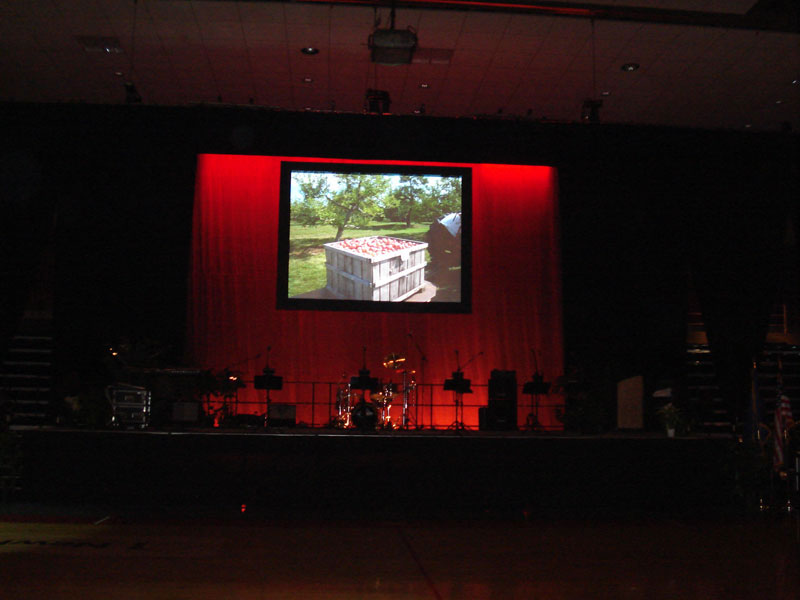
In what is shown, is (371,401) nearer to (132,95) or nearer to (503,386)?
(503,386)

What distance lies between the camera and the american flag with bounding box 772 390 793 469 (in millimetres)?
→ 7379

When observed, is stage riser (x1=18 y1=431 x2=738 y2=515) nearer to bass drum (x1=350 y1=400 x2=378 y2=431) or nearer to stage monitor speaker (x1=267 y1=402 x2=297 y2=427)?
bass drum (x1=350 y1=400 x2=378 y2=431)

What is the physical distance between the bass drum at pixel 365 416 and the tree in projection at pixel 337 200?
3.32 metres

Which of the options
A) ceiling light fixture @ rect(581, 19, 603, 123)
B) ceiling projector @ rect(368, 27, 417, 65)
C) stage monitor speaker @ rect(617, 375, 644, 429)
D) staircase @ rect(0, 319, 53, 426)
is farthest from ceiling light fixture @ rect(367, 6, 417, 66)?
staircase @ rect(0, 319, 53, 426)

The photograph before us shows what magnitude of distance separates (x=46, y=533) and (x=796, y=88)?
936 cm

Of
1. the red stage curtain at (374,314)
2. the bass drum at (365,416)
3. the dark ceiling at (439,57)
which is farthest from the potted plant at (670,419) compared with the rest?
the dark ceiling at (439,57)

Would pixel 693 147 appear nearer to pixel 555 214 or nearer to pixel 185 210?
pixel 555 214

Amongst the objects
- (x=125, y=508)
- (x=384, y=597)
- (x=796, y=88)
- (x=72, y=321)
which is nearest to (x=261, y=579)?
(x=384, y=597)

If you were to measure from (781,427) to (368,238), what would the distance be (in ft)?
18.8

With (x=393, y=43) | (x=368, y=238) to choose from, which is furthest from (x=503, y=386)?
(x=393, y=43)

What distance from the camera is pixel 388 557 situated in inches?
201

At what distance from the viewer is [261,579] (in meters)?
4.46

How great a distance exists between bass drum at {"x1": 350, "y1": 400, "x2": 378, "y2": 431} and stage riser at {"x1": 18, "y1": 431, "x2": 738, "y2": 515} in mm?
987

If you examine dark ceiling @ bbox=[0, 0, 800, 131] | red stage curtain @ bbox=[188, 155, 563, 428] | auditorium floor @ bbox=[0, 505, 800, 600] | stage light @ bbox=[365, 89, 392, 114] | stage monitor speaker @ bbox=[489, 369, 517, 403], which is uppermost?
dark ceiling @ bbox=[0, 0, 800, 131]
